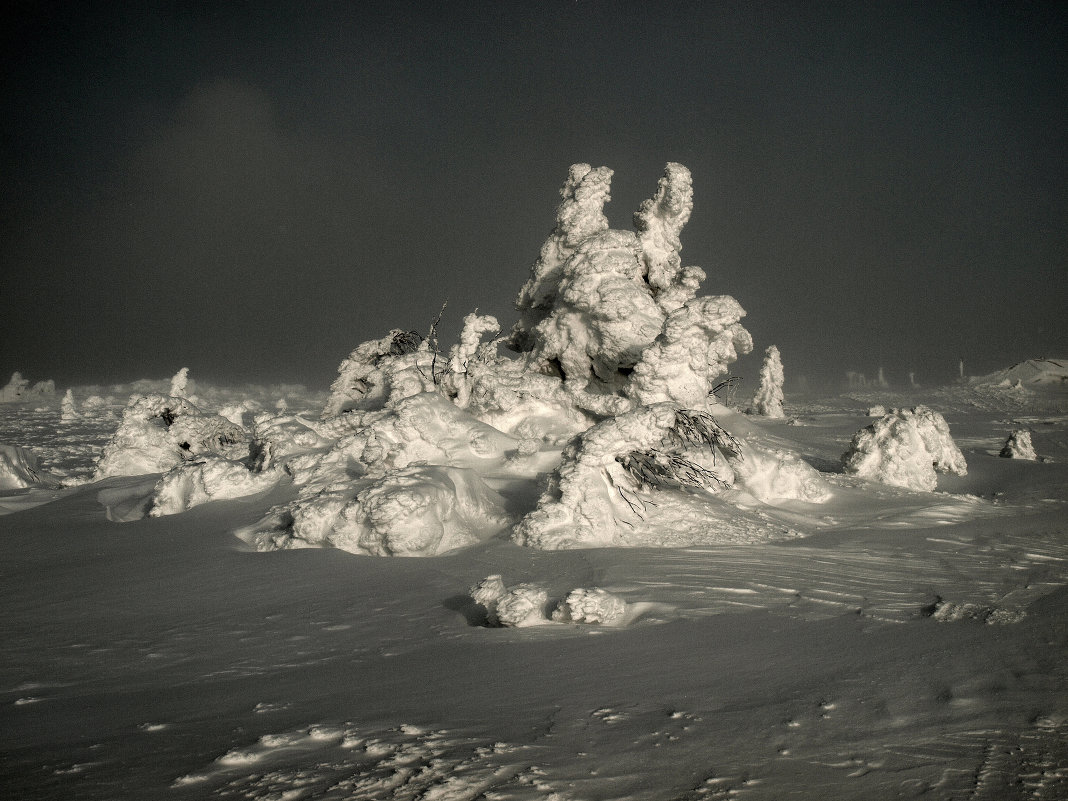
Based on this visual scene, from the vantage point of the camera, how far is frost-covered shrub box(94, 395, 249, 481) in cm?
1260

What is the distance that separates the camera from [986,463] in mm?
11945

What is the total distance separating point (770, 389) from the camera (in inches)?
811

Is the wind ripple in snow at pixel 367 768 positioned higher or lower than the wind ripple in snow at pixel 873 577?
higher

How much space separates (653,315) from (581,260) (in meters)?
1.25

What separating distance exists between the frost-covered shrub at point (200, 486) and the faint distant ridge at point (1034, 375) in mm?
28073

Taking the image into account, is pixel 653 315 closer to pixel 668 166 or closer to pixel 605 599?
pixel 668 166

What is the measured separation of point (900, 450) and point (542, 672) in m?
8.36

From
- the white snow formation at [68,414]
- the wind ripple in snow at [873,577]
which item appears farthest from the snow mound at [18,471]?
the white snow formation at [68,414]

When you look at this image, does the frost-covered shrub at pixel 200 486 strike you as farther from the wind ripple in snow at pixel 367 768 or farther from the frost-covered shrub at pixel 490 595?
the wind ripple in snow at pixel 367 768

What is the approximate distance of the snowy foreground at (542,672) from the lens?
2457 mm

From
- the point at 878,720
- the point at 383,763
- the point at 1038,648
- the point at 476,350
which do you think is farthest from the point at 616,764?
the point at 476,350

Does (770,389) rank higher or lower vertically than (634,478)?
higher

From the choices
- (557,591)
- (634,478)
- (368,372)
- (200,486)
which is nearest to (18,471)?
(368,372)

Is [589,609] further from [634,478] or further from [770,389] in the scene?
[770,389]
